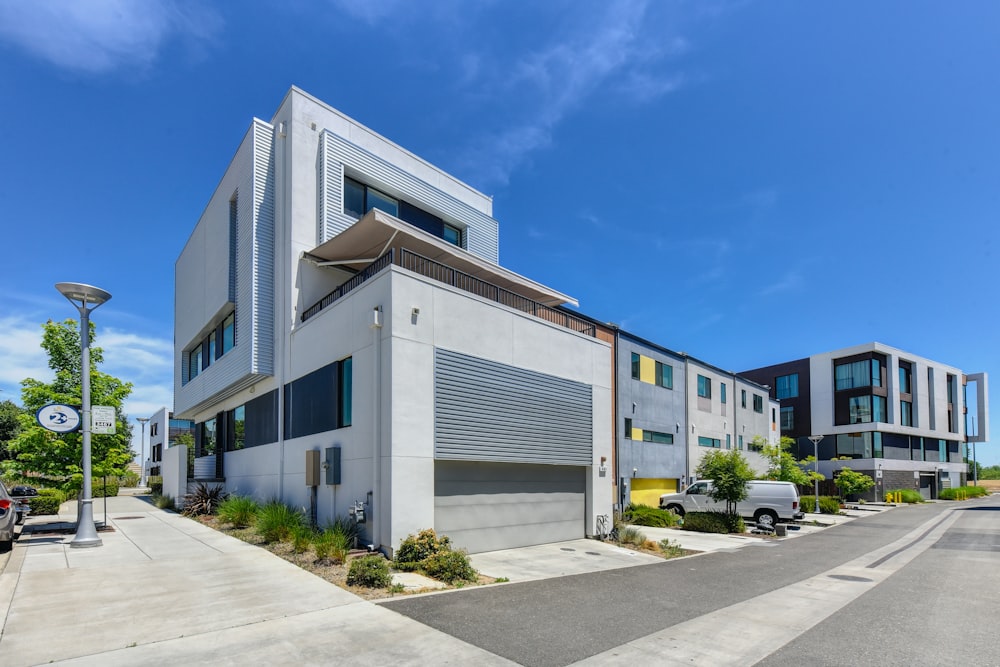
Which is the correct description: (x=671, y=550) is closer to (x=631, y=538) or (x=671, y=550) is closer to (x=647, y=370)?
(x=631, y=538)

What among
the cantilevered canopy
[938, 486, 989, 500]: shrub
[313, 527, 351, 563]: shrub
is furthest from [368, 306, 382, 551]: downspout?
[938, 486, 989, 500]: shrub

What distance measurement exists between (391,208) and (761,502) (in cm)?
1835

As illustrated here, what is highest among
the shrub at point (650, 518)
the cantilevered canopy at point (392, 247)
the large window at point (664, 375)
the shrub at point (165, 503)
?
the cantilevered canopy at point (392, 247)

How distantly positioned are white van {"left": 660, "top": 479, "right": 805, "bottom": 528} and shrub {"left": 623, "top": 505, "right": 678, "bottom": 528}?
60.1 inches

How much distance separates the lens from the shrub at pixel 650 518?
2264 cm

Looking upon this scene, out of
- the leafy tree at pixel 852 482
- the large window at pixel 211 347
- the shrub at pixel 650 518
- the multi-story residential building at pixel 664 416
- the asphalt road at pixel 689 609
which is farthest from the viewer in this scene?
the leafy tree at pixel 852 482

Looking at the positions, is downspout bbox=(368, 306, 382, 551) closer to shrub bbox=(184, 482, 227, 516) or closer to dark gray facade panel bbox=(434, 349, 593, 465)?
dark gray facade panel bbox=(434, 349, 593, 465)

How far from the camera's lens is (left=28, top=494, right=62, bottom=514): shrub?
20.8 metres

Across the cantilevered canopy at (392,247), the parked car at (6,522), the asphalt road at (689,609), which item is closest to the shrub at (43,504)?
the parked car at (6,522)

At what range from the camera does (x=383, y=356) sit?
41.4 ft

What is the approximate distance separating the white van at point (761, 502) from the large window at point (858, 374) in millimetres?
33463

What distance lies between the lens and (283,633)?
22.9 ft

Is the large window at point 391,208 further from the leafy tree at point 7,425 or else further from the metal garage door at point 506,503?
the leafy tree at point 7,425

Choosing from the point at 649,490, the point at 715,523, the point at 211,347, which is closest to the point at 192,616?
the point at 211,347
